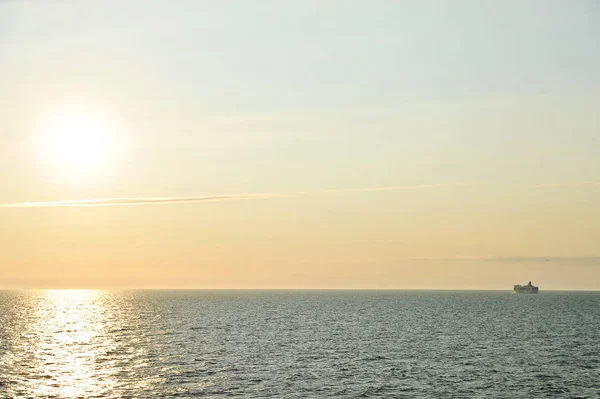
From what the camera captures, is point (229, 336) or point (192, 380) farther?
point (229, 336)

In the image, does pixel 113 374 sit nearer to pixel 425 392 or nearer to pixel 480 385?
pixel 425 392

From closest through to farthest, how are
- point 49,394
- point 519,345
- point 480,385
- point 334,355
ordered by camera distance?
point 49,394 < point 480,385 < point 334,355 < point 519,345

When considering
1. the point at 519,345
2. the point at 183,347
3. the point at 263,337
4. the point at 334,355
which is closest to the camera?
the point at 334,355

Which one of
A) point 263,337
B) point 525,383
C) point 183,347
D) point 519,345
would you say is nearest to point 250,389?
point 525,383

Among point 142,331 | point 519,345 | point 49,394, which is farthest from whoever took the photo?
point 142,331

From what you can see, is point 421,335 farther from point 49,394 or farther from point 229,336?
point 49,394

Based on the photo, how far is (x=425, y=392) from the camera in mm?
69500

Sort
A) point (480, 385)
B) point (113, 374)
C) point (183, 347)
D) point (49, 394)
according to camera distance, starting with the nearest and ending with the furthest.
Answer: point (49, 394)
point (480, 385)
point (113, 374)
point (183, 347)

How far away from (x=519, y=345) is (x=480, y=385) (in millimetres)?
45071

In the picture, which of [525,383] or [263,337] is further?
[263,337]

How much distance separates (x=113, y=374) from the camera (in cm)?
8044

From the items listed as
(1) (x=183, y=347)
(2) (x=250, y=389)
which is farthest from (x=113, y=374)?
(1) (x=183, y=347)

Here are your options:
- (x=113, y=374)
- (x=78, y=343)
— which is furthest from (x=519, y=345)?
(x=78, y=343)

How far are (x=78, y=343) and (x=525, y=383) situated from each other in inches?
3105
